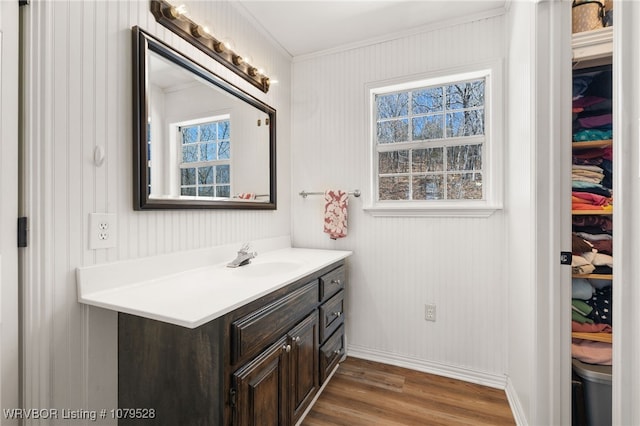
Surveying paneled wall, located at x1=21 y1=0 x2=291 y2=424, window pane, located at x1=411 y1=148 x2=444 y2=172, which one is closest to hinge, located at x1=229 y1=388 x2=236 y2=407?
paneled wall, located at x1=21 y1=0 x2=291 y2=424

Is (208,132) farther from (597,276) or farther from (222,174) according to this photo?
(597,276)

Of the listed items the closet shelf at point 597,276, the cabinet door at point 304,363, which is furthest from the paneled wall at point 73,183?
the closet shelf at point 597,276

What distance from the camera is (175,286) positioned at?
128cm

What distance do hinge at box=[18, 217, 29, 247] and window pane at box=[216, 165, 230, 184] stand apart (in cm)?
89

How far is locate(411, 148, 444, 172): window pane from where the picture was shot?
2230mm

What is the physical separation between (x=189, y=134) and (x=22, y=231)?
0.82 meters

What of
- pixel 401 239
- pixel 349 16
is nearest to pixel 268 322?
pixel 401 239

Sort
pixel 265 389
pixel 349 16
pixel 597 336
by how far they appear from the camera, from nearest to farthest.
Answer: pixel 265 389 < pixel 597 336 < pixel 349 16

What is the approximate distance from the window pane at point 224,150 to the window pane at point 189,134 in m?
0.17

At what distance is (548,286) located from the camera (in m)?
1.29

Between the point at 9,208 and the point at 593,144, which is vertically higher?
the point at 593,144

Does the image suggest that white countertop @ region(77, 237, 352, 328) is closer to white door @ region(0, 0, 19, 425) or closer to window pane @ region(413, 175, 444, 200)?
white door @ region(0, 0, 19, 425)

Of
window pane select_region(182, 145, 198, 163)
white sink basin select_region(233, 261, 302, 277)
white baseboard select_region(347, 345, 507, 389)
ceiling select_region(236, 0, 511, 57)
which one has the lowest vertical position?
white baseboard select_region(347, 345, 507, 389)

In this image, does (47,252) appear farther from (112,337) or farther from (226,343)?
(226,343)
